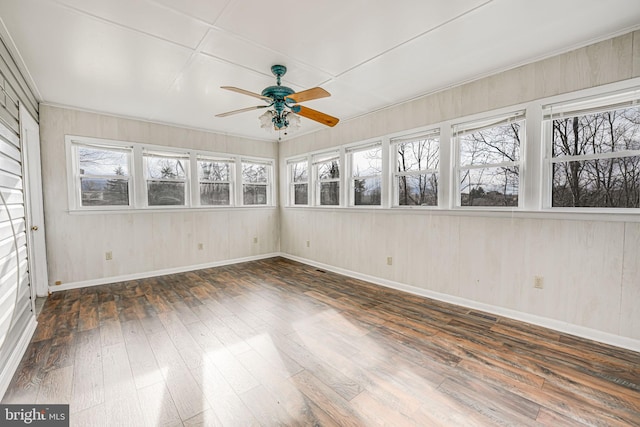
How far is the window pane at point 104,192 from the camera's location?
4168mm

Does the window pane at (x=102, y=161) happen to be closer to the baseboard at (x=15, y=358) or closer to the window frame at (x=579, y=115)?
the baseboard at (x=15, y=358)

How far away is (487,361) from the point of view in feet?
7.11

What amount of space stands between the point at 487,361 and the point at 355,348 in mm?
1054

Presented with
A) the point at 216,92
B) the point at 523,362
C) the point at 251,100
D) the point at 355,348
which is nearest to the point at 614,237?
the point at 523,362

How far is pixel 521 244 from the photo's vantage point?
2873mm

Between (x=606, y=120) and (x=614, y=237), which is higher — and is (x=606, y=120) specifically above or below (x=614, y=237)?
above

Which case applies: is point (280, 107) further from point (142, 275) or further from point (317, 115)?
point (142, 275)

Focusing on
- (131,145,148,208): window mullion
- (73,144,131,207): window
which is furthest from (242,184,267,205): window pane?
(73,144,131,207): window

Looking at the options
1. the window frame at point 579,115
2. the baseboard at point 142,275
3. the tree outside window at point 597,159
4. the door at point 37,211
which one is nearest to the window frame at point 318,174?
the baseboard at point 142,275

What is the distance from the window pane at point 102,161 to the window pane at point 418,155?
442 cm

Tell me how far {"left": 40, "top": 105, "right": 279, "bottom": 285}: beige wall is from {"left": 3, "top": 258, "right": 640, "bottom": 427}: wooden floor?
93 centimetres

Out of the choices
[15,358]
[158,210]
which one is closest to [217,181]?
[158,210]

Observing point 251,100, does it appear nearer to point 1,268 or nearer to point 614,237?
point 1,268

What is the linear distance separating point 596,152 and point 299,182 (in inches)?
178
